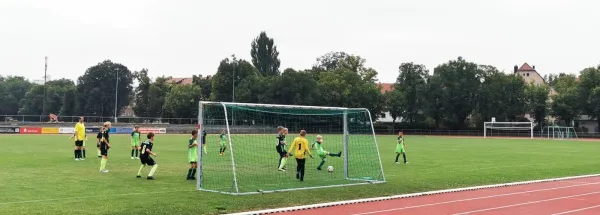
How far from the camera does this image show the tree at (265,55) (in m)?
102

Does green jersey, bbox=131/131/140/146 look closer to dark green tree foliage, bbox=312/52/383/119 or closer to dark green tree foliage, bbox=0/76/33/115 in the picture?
dark green tree foliage, bbox=312/52/383/119

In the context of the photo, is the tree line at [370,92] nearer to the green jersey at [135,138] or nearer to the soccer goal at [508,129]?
the soccer goal at [508,129]

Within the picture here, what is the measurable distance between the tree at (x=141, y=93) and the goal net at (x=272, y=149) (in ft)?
A: 269

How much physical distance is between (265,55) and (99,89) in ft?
103

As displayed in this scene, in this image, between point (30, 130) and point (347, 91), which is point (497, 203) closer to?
point (30, 130)

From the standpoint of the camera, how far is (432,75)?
294ft

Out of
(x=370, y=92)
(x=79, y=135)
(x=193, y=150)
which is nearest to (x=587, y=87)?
(x=370, y=92)

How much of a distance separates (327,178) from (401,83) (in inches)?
3121

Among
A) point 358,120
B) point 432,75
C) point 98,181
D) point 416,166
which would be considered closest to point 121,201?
point 98,181

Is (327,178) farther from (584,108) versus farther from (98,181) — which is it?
(584,108)

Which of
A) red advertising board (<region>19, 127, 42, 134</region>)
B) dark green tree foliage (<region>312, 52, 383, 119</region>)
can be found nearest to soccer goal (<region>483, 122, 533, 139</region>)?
dark green tree foliage (<region>312, 52, 383, 119</region>)

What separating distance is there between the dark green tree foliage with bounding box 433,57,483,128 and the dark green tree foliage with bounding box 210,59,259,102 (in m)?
31.5

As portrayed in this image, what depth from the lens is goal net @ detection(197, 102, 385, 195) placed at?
15445mm

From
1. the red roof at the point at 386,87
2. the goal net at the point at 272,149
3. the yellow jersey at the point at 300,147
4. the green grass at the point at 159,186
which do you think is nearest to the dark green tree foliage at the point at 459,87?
the red roof at the point at 386,87
